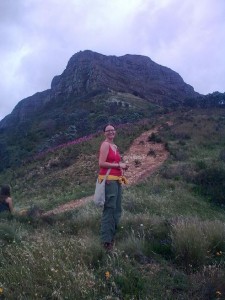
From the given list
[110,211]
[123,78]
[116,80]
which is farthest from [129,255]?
[123,78]

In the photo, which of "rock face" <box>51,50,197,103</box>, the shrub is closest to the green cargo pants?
the shrub

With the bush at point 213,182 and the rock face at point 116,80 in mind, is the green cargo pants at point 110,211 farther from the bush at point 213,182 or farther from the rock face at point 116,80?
the rock face at point 116,80

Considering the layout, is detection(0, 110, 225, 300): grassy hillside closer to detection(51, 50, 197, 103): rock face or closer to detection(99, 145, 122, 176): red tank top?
detection(99, 145, 122, 176): red tank top

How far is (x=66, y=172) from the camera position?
17.7 m

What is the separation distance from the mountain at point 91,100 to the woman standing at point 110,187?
22.8 metres

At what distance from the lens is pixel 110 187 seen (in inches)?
217

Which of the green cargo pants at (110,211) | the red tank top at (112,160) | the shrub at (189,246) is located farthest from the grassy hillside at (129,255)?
the red tank top at (112,160)

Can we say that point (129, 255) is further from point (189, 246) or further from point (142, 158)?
point (142, 158)

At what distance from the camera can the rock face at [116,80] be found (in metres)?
49.8

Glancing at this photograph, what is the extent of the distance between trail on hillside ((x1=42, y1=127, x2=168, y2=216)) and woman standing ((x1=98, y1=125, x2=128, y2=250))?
21.7ft

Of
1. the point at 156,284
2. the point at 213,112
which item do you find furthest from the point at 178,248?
the point at 213,112

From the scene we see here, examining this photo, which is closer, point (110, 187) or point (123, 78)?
point (110, 187)

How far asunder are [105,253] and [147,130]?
18.6m

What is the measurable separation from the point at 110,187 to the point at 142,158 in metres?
11.9
